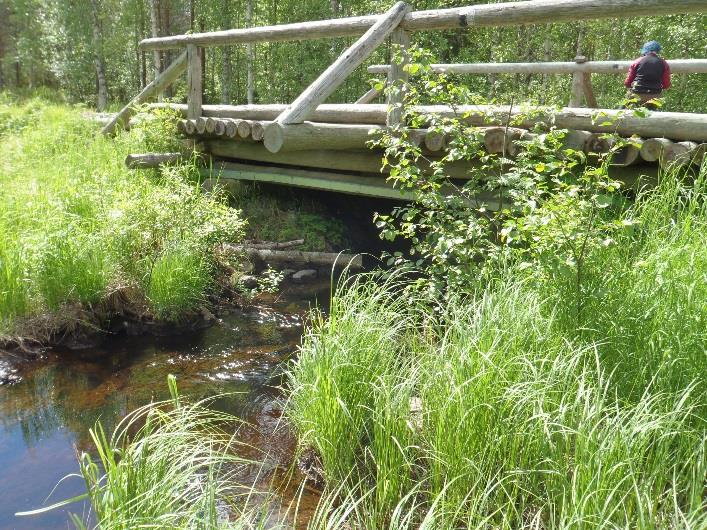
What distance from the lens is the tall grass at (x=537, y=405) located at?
2.19 m

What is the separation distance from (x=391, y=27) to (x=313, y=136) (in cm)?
127

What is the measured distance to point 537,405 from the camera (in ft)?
8.57

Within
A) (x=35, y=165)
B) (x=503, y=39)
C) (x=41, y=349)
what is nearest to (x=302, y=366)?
(x=41, y=349)

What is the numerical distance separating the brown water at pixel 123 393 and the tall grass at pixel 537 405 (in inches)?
25.0

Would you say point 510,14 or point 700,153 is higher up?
point 510,14

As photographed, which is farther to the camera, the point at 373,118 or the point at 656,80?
the point at 656,80

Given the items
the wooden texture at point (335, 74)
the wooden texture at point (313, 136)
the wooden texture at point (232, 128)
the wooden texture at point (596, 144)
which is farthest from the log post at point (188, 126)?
the wooden texture at point (596, 144)

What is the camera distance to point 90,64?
25.3 meters

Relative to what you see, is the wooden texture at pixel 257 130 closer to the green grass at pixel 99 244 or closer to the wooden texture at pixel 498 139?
the green grass at pixel 99 244

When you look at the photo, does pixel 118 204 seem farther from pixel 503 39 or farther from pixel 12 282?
pixel 503 39

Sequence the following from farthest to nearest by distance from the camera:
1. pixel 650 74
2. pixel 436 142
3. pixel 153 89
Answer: pixel 153 89 < pixel 650 74 < pixel 436 142

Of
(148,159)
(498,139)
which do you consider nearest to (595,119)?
(498,139)

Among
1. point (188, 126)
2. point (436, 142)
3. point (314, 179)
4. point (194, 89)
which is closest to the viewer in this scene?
point (436, 142)

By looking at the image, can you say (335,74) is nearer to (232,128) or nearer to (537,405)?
(232,128)
